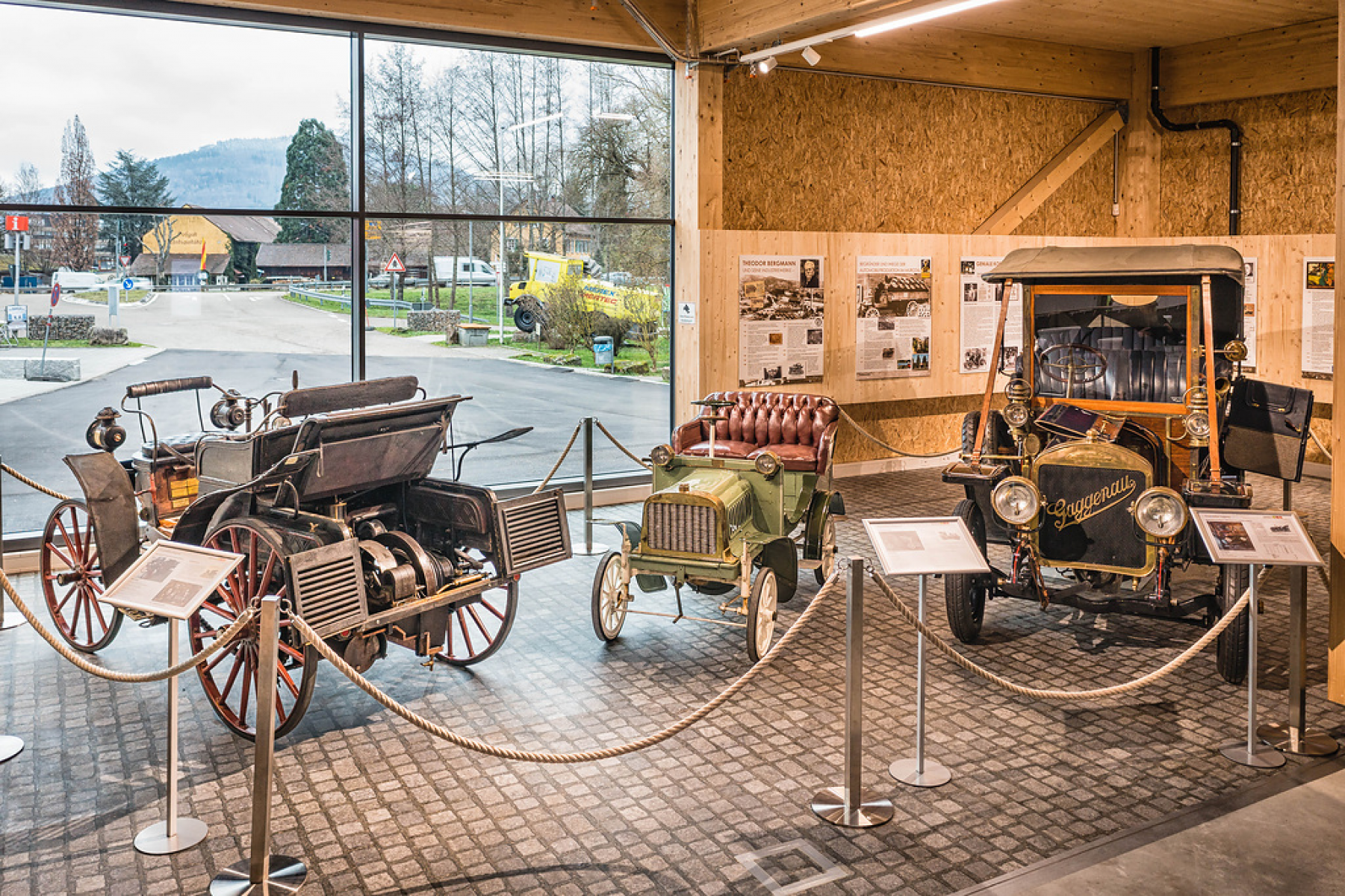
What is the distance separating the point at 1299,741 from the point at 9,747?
533cm

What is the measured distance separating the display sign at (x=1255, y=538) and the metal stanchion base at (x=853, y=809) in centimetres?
172

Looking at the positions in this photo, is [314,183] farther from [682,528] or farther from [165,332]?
[682,528]

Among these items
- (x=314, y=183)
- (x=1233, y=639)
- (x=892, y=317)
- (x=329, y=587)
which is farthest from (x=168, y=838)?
(x=892, y=317)

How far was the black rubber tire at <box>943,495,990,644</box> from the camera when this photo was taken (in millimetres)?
6023

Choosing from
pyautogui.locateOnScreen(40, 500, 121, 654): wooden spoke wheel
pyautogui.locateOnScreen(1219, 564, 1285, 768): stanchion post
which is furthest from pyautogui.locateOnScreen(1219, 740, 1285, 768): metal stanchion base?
pyautogui.locateOnScreen(40, 500, 121, 654): wooden spoke wheel

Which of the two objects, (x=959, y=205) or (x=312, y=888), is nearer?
(x=312, y=888)

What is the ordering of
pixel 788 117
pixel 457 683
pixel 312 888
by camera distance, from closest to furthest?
pixel 312 888, pixel 457 683, pixel 788 117

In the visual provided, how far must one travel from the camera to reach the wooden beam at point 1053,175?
40.5 ft

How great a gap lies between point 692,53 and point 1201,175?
6.10m

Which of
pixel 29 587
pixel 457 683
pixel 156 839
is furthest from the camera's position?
pixel 29 587

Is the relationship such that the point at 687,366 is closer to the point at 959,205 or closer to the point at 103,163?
the point at 959,205

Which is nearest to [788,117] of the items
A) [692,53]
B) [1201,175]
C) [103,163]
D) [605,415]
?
[692,53]

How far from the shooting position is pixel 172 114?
8.25 m

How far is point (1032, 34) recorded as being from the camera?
12.0 m
